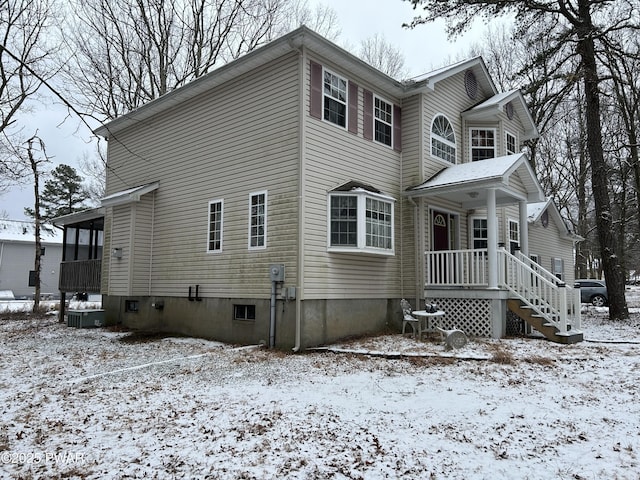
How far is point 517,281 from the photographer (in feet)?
34.5

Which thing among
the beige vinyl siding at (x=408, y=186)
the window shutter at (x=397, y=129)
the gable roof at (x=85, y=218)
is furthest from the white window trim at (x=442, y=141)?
the gable roof at (x=85, y=218)

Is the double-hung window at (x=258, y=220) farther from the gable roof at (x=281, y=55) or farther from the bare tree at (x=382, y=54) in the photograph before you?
the bare tree at (x=382, y=54)

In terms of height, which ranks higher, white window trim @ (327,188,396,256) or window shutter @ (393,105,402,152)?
window shutter @ (393,105,402,152)

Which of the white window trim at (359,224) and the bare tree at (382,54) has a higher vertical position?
the bare tree at (382,54)

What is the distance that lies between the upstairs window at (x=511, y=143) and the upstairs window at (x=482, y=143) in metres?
0.81

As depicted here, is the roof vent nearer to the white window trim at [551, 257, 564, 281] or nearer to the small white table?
the small white table

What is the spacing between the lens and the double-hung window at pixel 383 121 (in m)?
11.6

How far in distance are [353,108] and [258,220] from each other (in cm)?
344

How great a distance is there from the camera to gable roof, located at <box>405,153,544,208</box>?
10.6m

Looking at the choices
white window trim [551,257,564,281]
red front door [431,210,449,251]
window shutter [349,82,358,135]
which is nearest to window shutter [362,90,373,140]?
window shutter [349,82,358,135]

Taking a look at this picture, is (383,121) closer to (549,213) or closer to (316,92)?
(316,92)

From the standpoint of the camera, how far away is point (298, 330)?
912 centimetres

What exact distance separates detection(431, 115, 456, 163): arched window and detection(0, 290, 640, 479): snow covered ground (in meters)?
5.67

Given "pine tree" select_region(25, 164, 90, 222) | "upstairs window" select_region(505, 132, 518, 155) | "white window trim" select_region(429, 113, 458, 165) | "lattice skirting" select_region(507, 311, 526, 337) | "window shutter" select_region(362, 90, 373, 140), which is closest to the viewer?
"window shutter" select_region(362, 90, 373, 140)
